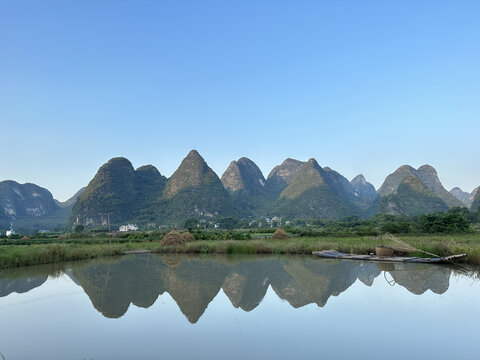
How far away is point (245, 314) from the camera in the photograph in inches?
197

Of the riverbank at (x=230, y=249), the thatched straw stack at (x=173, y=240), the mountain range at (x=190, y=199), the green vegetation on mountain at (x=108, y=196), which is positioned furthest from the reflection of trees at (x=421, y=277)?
the green vegetation on mountain at (x=108, y=196)

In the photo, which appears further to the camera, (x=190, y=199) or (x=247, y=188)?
(x=247, y=188)

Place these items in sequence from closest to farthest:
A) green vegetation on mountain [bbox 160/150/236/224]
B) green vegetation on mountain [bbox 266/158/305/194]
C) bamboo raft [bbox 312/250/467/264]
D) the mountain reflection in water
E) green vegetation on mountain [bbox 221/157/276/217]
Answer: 1. the mountain reflection in water
2. bamboo raft [bbox 312/250/467/264]
3. green vegetation on mountain [bbox 160/150/236/224]
4. green vegetation on mountain [bbox 221/157/276/217]
5. green vegetation on mountain [bbox 266/158/305/194]

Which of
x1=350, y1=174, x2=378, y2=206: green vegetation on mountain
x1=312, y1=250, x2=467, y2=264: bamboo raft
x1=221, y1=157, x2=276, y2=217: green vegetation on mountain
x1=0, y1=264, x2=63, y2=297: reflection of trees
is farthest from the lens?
x1=350, y1=174, x2=378, y2=206: green vegetation on mountain

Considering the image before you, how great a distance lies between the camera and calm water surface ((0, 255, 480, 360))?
356cm

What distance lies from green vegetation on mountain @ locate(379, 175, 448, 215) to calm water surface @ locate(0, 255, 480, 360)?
178ft

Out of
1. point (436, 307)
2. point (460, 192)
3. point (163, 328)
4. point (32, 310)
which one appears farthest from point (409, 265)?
point (460, 192)

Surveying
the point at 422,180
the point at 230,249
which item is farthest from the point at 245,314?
the point at 422,180

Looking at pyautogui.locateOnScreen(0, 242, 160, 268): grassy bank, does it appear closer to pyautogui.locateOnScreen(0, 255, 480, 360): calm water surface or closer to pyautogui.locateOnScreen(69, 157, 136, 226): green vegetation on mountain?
pyautogui.locateOnScreen(0, 255, 480, 360): calm water surface

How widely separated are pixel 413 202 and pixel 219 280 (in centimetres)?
5990

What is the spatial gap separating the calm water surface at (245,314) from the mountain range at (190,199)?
170 feet

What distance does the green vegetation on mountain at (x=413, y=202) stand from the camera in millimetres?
57312

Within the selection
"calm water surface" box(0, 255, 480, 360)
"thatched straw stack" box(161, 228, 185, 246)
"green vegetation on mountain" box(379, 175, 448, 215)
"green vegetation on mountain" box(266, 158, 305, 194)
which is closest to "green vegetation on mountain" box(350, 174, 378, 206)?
"green vegetation on mountain" box(266, 158, 305, 194)

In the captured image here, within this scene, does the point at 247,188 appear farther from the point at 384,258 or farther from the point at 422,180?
the point at 384,258
